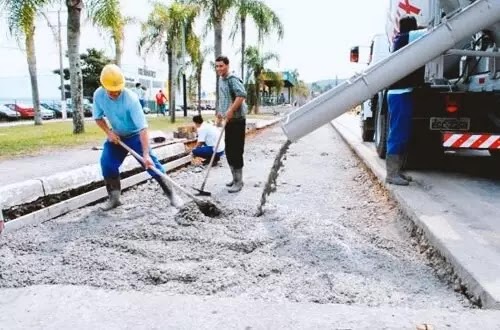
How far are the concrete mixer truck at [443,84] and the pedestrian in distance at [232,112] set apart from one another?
5.50ft

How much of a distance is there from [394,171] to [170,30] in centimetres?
1882

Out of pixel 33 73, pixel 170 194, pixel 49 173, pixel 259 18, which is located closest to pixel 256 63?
pixel 259 18

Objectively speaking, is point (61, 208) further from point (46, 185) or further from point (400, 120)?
point (400, 120)

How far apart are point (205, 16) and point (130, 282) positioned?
1984 centimetres

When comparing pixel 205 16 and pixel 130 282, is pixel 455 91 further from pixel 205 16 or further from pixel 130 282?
pixel 205 16

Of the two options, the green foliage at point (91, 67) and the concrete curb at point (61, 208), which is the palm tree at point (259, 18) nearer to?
the concrete curb at point (61, 208)

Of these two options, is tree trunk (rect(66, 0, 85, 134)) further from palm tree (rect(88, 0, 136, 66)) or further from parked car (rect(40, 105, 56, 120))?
parked car (rect(40, 105, 56, 120))

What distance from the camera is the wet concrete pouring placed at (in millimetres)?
3256

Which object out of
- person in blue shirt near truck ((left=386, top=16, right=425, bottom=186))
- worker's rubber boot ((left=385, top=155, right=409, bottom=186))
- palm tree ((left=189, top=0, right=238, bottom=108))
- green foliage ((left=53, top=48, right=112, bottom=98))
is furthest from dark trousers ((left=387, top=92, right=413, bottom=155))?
green foliage ((left=53, top=48, right=112, bottom=98))

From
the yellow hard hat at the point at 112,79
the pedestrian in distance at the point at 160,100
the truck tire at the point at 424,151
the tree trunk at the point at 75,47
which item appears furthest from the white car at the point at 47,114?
the yellow hard hat at the point at 112,79

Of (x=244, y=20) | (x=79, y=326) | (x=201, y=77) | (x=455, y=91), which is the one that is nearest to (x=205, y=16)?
(x=244, y=20)

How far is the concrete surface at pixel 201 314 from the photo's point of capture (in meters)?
2.64

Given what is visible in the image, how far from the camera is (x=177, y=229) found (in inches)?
178

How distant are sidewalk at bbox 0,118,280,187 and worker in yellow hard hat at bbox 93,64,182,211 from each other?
1859 millimetres
